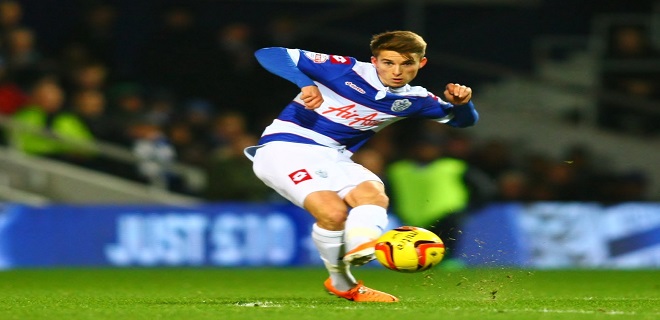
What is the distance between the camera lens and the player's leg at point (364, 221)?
23.0 feet

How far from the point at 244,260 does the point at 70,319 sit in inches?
298

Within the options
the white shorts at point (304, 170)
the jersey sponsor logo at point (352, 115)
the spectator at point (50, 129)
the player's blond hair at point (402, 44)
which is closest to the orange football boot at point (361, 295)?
the white shorts at point (304, 170)

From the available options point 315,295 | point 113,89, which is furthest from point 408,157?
point 315,295

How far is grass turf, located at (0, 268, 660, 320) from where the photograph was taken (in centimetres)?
682

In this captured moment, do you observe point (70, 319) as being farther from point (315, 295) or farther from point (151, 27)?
point (151, 27)

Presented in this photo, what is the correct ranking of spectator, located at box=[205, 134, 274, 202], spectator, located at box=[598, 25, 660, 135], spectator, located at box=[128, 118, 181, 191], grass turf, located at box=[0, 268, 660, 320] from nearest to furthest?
grass turf, located at box=[0, 268, 660, 320], spectator, located at box=[205, 134, 274, 202], spectator, located at box=[128, 118, 181, 191], spectator, located at box=[598, 25, 660, 135]

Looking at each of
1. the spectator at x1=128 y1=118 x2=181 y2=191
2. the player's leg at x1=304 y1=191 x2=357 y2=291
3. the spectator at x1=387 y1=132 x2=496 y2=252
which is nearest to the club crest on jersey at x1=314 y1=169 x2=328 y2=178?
the player's leg at x1=304 y1=191 x2=357 y2=291

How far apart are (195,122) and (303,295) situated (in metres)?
6.76

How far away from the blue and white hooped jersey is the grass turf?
100 centimetres

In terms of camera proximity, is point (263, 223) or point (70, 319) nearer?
point (70, 319)

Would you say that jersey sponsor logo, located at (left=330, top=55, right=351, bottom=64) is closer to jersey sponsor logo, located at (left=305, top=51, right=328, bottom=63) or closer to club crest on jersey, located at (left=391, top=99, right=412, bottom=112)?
jersey sponsor logo, located at (left=305, top=51, right=328, bottom=63)

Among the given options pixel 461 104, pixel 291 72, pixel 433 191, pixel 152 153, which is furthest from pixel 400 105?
pixel 152 153

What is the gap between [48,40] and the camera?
18812 millimetres

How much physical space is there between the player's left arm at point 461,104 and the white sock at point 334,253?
103 cm
